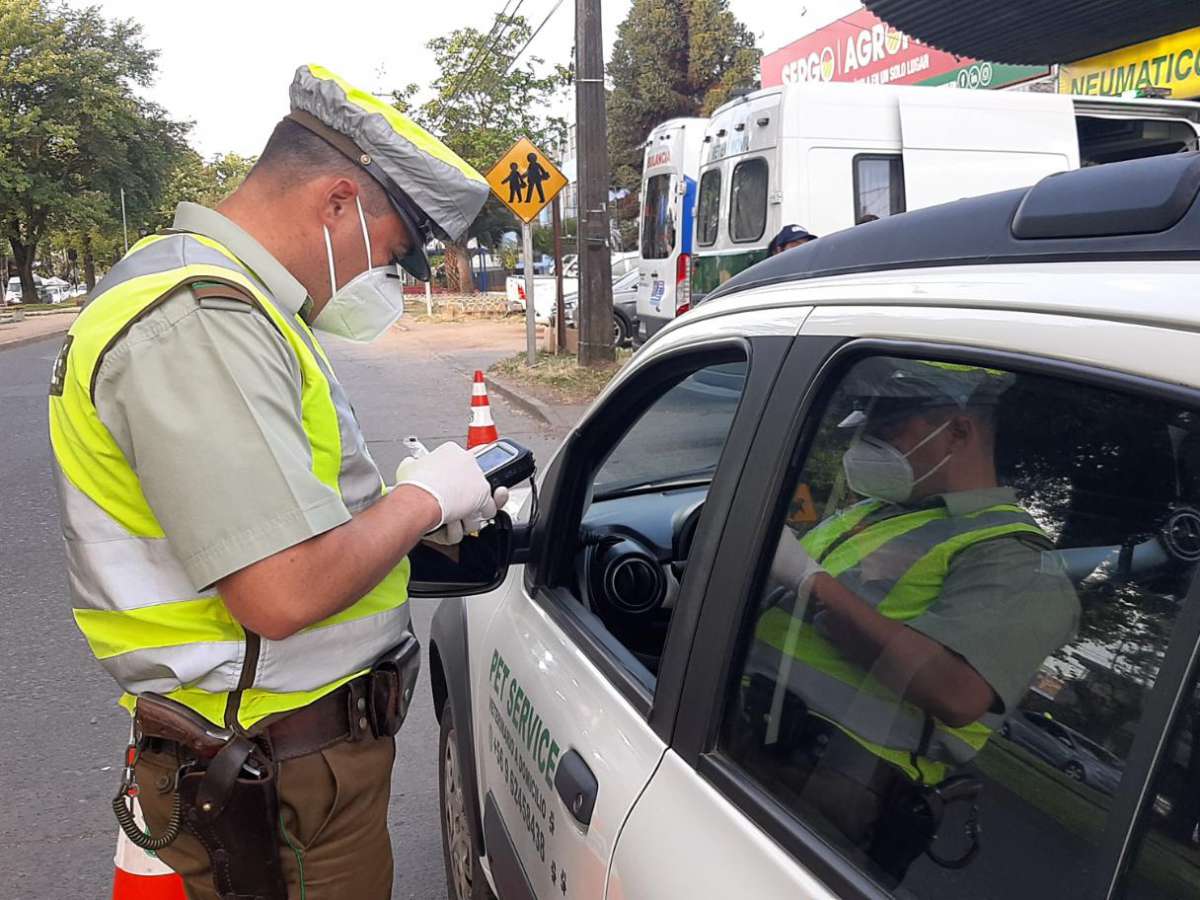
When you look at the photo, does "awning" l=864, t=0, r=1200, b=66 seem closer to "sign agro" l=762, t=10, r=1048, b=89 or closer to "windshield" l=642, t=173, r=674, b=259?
"windshield" l=642, t=173, r=674, b=259

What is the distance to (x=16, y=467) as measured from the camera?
8.38 meters

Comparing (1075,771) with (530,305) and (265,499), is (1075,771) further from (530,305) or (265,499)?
(530,305)

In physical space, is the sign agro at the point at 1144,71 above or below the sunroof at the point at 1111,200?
above

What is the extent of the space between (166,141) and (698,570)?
43.4 meters

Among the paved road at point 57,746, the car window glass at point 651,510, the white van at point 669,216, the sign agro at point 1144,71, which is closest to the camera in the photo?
the car window glass at point 651,510

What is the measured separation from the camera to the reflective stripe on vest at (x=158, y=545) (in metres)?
1.46

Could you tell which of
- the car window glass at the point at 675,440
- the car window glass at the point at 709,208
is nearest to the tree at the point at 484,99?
the car window glass at the point at 709,208

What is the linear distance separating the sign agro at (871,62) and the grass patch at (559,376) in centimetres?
597

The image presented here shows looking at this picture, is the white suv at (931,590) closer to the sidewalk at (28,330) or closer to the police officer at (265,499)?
the police officer at (265,499)

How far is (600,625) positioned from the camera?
1916mm

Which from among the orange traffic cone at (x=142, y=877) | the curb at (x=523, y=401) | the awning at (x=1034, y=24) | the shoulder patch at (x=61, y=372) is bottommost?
the curb at (x=523, y=401)

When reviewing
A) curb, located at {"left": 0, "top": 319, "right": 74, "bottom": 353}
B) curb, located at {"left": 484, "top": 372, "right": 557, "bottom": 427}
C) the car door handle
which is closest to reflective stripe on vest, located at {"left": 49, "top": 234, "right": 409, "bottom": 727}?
the car door handle

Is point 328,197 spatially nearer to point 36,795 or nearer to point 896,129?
point 36,795

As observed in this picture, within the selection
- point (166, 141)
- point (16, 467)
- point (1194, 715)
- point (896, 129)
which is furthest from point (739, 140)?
point (166, 141)
